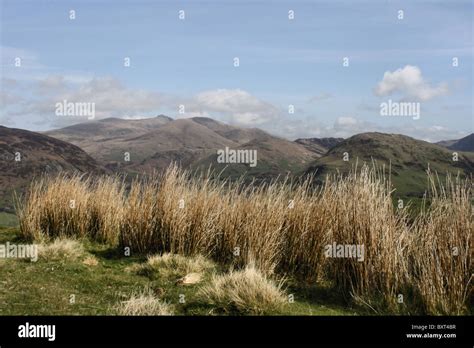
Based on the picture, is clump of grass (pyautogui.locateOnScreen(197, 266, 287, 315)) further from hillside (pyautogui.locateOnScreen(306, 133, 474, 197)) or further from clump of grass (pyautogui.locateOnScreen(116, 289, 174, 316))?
hillside (pyautogui.locateOnScreen(306, 133, 474, 197))

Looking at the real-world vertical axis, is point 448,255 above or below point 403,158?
below

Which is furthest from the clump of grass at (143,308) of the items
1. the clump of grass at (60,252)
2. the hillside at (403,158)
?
the hillside at (403,158)

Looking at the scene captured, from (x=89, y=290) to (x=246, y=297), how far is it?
2641 millimetres

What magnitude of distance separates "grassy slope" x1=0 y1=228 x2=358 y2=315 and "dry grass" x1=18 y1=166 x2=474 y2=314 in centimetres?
46

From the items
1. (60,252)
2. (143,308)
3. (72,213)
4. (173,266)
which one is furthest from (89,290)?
(72,213)

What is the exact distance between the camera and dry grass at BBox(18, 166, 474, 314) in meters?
6.21

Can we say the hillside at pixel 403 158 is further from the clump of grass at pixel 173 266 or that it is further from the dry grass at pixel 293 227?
the clump of grass at pixel 173 266

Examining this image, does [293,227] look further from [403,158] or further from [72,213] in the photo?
[403,158]

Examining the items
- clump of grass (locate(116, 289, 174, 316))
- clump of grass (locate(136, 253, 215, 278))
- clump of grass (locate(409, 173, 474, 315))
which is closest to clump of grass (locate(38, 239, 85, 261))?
clump of grass (locate(136, 253, 215, 278))

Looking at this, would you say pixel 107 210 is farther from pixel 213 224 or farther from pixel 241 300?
pixel 241 300

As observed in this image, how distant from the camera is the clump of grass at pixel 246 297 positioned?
5.92 meters

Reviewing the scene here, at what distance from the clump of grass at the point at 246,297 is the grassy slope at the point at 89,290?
15 cm

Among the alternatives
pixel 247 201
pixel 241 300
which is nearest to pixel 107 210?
pixel 247 201

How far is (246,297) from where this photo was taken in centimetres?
598
